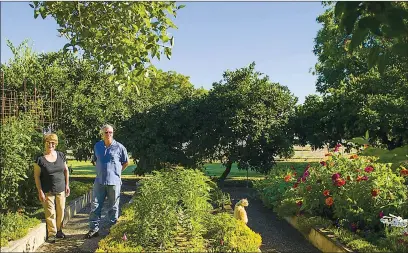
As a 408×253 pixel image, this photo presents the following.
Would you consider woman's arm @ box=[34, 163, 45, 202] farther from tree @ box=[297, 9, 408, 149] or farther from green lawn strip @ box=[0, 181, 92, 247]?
tree @ box=[297, 9, 408, 149]

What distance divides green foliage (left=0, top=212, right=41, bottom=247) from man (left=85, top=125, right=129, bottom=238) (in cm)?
89

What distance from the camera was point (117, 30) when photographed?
7215mm

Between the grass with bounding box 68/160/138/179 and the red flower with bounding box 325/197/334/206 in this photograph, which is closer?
the red flower with bounding box 325/197/334/206

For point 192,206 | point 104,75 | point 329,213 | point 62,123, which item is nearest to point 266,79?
point 104,75

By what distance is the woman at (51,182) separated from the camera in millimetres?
6469

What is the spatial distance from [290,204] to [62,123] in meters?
8.71

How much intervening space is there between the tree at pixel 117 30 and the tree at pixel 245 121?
670 cm

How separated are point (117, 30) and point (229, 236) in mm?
3851

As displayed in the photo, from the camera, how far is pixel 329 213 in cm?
731

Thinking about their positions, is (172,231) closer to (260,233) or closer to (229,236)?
(229,236)

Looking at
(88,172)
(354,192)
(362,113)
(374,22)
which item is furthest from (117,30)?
(88,172)

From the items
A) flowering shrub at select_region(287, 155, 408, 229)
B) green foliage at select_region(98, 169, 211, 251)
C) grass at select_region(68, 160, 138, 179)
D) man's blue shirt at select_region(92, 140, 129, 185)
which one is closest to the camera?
green foliage at select_region(98, 169, 211, 251)

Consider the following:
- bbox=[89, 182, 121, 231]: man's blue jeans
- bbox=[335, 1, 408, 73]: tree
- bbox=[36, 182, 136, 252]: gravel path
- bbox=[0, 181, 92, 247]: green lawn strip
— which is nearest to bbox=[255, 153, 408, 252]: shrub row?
bbox=[89, 182, 121, 231]: man's blue jeans

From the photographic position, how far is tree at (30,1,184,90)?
6.74 m
